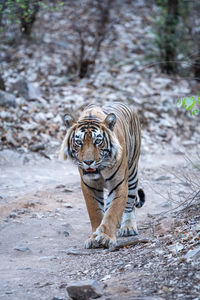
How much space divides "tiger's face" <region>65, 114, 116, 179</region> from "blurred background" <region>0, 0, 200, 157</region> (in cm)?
452

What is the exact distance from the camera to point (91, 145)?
437 cm

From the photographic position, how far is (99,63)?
13875 mm

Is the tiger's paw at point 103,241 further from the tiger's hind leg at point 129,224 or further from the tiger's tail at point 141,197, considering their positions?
the tiger's tail at point 141,197

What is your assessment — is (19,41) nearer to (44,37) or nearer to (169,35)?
(44,37)

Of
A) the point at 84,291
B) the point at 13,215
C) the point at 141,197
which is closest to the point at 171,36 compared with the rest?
the point at 141,197

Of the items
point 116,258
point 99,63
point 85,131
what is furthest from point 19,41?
point 116,258

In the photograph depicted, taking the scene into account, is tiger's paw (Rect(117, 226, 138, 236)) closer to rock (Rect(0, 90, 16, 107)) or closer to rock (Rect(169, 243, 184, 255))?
rock (Rect(169, 243, 184, 255))

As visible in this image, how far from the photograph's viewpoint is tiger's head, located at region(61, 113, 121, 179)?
434cm

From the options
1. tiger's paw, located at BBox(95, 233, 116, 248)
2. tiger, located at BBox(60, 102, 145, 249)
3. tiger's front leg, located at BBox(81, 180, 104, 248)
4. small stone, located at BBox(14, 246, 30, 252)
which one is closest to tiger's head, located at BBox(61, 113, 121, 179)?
tiger, located at BBox(60, 102, 145, 249)

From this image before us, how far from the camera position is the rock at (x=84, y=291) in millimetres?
2842

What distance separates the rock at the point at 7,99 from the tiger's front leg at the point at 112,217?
5688 millimetres

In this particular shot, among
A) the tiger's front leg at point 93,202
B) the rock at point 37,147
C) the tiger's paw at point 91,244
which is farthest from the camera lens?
the rock at point 37,147

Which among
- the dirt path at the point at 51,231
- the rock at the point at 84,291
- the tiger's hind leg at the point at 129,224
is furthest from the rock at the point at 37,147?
the rock at the point at 84,291

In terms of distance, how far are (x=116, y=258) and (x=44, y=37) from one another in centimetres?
1207
